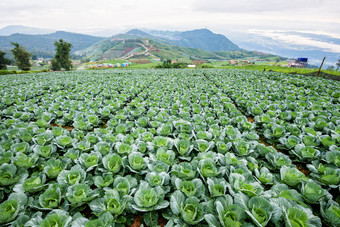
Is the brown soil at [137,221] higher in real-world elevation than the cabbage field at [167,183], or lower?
lower

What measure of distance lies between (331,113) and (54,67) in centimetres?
7260

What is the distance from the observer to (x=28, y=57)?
49.6 meters

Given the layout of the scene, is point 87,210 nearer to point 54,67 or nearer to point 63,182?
point 63,182

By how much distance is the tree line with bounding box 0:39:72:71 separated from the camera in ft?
153

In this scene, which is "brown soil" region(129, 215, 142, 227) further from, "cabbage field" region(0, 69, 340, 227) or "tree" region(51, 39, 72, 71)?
"tree" region(51, 39, 72, 71)

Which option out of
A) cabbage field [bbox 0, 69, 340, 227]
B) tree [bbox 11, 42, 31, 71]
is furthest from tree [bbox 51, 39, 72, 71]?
cabbage field [bbox 0, 69, 340, 227]

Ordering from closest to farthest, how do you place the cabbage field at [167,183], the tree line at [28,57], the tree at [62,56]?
the cabbage field at [167,183]
the tree line at [28,57]
the tree at [62,56]

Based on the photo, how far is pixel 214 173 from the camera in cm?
283

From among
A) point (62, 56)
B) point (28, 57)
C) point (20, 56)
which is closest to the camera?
point (20, 56)

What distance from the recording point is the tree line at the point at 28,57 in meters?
46.6

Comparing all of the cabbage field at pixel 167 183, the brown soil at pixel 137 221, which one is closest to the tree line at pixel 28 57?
the cabbage field at pixel 167 183

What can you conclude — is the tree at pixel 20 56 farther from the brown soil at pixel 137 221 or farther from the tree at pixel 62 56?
the brown soil at pixel 137 221

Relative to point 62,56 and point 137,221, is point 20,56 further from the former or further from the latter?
point 137,221

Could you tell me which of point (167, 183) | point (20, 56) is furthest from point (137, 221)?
point (20, 56)
